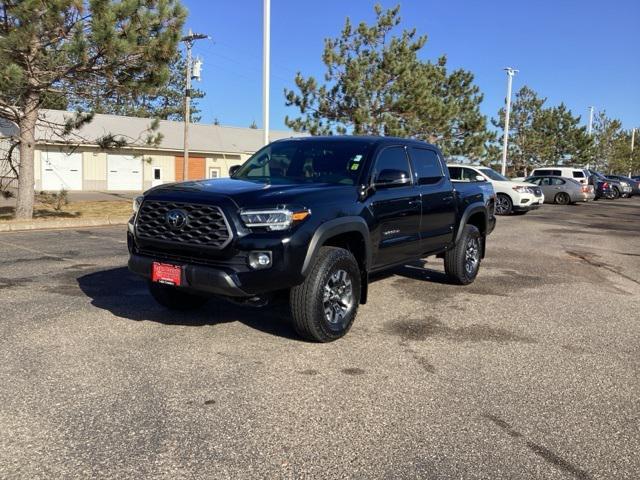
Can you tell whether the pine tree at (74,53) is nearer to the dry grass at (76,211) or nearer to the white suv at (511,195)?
the dry grass at (76,211)

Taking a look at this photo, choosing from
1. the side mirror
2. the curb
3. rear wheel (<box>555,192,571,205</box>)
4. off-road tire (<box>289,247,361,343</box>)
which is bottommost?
the curb

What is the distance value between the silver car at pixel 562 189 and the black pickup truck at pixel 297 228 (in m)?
25.1

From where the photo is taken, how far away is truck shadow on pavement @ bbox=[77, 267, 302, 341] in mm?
5598

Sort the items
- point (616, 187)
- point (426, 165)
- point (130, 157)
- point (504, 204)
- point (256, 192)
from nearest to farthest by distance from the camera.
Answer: point (256, 192), point (426, 165), point (504, 204), point (130, 157), point (616, 187)

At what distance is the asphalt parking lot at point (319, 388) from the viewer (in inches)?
122

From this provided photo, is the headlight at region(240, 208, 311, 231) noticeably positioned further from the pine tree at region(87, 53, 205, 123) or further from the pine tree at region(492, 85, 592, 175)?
the pine tree at region(492, 85, 592, 175)

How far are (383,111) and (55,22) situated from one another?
56.0ft

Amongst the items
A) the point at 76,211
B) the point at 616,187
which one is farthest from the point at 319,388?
the point at 616,187

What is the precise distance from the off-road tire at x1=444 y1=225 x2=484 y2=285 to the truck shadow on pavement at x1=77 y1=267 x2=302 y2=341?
2454mm

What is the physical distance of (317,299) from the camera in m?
4.77

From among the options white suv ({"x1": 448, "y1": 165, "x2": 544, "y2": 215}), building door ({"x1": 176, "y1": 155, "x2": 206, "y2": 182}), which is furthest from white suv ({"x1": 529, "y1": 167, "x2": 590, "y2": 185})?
building door ({"x1": 176, "y1": 155, "x2": 206, "y2": 182})

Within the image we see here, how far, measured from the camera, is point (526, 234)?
15070 millimetres

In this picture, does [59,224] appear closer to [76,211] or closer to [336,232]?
[76,211]

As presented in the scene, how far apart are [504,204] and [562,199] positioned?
932cm
